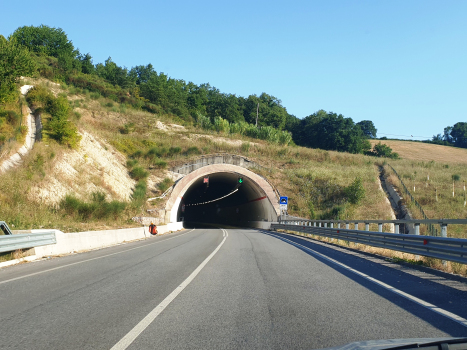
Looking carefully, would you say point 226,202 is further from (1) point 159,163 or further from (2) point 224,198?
(1) point 159,163

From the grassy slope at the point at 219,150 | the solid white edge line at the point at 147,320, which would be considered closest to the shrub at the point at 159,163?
the grassy slope at the point at 219,150

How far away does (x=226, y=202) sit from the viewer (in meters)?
68.5

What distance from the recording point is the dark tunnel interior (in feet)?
155

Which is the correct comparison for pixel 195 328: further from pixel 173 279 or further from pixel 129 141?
pixel 129 141

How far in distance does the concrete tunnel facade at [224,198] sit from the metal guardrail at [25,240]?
1046 inches

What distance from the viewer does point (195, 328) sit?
5.11 m

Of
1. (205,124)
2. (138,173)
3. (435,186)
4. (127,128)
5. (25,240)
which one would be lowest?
(25,240)

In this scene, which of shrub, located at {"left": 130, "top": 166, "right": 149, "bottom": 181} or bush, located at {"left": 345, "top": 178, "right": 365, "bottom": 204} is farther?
bush, located at {"left": 345, "top": 178, "right": 365, "bottom": 204}

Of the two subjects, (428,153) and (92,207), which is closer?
(92,207)

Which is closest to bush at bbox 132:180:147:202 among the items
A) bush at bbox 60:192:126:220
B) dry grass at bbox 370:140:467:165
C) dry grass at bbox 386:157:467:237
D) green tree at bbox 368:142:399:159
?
bush at bbox 60:192:126:220

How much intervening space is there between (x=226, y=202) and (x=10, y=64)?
44709 mm

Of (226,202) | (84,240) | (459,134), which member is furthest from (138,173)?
(459,134)

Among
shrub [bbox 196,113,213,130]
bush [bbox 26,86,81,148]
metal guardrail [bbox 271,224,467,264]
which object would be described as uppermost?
shrub [bbox 196,113,213,130]

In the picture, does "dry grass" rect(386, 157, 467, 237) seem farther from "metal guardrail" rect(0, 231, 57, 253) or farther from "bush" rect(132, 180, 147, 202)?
"metal guardrail" rect(0, 231, 57, 253)
